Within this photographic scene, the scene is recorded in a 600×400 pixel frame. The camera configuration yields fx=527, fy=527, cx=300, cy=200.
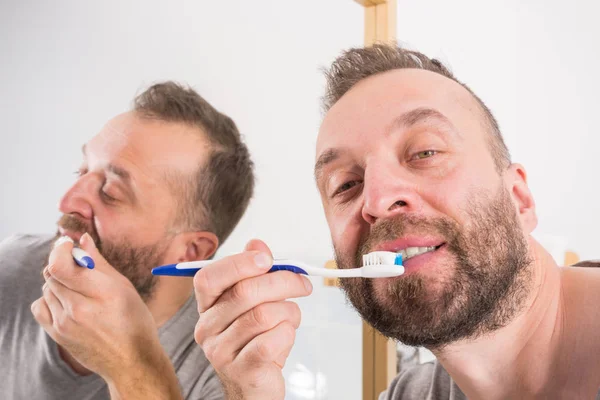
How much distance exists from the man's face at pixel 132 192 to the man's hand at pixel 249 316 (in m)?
0.26

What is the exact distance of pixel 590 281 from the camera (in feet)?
2.41

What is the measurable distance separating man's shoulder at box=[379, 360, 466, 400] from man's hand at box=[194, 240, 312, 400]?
0.36 meters

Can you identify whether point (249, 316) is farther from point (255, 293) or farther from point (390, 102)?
point (390, 102)

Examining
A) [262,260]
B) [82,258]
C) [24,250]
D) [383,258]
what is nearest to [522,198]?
[383,258]

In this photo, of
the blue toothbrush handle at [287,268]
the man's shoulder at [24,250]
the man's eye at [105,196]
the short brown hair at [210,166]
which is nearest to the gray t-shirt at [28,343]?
the man's shoulder at [24,250]

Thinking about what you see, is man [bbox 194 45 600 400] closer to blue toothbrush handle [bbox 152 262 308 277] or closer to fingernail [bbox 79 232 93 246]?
blue toothbrush handle [bbox 152 262 308 277]

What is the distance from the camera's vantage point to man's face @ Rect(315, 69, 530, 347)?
0.64 metres

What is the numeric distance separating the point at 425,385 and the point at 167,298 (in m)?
0.47

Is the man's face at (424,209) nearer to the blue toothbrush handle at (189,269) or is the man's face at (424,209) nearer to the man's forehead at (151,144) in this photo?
the blue toothbrush handle at (189,269)

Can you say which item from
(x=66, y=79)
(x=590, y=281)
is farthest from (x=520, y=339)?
(x=66, y=79)

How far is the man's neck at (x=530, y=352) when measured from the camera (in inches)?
28.1

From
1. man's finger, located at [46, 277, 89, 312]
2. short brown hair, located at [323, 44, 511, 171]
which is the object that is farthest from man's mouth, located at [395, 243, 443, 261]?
man's finger, located at [46, 277, 89, 312]

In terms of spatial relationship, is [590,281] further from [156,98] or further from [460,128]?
[156,98]

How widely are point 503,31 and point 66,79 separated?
0.82 metres
